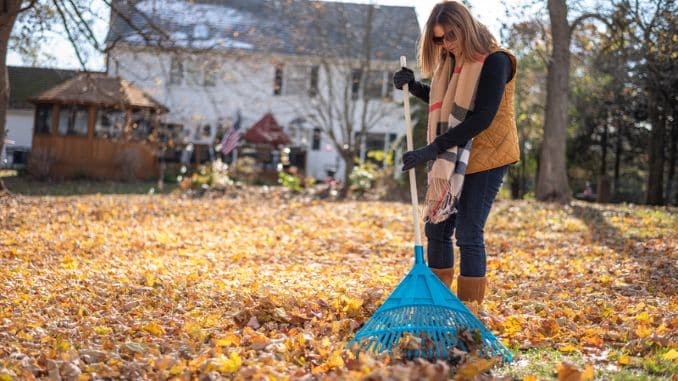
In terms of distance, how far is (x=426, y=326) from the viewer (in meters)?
3.62

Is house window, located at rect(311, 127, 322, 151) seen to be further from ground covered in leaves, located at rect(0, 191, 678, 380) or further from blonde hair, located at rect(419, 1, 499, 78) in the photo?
blonde hair, located at rect(419, 1, 499, 78)

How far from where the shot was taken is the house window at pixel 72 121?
2491 cm

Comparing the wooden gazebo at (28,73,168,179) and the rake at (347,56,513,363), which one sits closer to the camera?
the rake at (347,56,513,363)

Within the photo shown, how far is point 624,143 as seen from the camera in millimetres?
23641

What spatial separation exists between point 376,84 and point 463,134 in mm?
20125

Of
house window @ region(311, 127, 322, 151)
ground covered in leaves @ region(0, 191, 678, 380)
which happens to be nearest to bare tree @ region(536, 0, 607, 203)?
ground covered in leaves @ region(0, 191, 678, 380)

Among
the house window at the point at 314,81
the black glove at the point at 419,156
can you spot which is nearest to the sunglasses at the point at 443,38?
the black glove at the point at 419,156

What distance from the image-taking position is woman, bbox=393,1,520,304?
12.8ft

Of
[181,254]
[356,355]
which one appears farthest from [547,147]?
[356,355]

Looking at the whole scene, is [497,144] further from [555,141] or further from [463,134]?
[555,141]

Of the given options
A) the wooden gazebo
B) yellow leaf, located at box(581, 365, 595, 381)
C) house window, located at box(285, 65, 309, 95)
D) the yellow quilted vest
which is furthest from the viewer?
house window, located at box(285, 65, 309, 95)

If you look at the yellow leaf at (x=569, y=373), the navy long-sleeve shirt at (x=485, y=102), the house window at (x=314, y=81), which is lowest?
the yellow leaf at (x=569, y=373)

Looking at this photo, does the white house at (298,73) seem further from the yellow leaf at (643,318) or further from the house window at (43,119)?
the yellow leaf at (643,318)

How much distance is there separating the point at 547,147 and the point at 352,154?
614 cm
